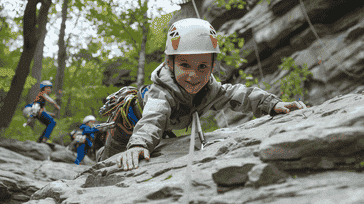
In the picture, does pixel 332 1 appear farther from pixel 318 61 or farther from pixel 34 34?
pixel 34 34

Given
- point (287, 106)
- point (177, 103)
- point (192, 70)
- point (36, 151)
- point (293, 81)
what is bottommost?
point (287, 106)

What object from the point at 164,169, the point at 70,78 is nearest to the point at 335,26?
the point at 164,169

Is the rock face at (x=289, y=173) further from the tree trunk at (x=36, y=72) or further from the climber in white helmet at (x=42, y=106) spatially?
the tree trunk at (x=36, y=72)

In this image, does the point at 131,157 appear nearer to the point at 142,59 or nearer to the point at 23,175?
the point at 23,175

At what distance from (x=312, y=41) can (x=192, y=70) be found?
824 centimetres

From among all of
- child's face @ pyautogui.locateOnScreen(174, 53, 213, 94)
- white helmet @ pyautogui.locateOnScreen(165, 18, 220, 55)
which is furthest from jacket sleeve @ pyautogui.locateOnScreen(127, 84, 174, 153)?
white helmet @ pyautogui.locateOnScreen(165, 18, 220, 55)

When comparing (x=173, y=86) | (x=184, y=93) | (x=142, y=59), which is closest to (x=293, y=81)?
(x=142, y=59)

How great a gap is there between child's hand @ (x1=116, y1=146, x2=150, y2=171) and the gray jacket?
0.05m

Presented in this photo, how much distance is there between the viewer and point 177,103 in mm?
2967

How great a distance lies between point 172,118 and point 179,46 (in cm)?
85

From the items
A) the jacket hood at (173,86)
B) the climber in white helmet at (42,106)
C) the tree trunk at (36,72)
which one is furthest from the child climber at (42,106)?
the jacket hood at (173,86)

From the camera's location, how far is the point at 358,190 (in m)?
1.03

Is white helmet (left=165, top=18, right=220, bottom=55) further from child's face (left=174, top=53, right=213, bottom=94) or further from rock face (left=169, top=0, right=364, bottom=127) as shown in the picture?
rock face (left=169, top=0, right=364, bottom=127)

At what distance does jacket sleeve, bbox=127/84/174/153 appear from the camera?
254cm
